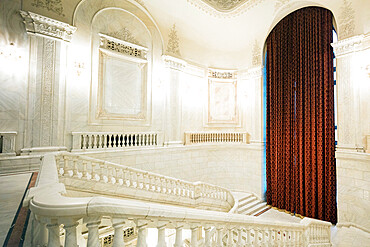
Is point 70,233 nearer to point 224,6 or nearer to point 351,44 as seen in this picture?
point 351,44

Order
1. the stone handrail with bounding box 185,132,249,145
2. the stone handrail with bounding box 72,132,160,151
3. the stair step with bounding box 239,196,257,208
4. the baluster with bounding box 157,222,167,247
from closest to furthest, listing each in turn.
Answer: the baluster with bounding box 157,222,167,247 → the stone handrail with bounding box 72,132,160,151 → the stair step with bounding box 239,196,257,208 → the stone handrail with bounding box 185,132,249,145

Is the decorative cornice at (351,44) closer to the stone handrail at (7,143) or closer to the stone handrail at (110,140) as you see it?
the stone handrail at (110,140)

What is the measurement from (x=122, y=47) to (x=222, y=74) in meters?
5.39

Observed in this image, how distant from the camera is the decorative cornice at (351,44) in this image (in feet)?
18.1

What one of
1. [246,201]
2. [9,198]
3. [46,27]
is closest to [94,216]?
[9,198]

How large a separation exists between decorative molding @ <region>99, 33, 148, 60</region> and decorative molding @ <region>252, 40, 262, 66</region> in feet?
18.2

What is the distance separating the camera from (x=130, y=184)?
4.51 meters

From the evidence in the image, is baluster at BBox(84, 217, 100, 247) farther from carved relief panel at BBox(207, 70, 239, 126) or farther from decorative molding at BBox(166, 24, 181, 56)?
carved relief panel at BBox(207, 70, 239, 126)

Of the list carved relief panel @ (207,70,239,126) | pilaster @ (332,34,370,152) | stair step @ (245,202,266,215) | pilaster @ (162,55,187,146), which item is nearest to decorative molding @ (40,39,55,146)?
pilaster @ (162,55,187,146)

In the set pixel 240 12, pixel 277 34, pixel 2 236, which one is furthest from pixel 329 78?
pixel 2 236

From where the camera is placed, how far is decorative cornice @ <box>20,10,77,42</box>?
15.7 feet

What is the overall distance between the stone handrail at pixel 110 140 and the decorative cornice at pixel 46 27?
295 cm

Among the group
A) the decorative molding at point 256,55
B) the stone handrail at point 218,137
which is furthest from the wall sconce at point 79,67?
the decorative molding at point 256,55

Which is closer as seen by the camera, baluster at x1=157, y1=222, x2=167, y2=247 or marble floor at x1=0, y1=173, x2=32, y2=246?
baluster at x1=157, y1=222, x2=167, y2=247
